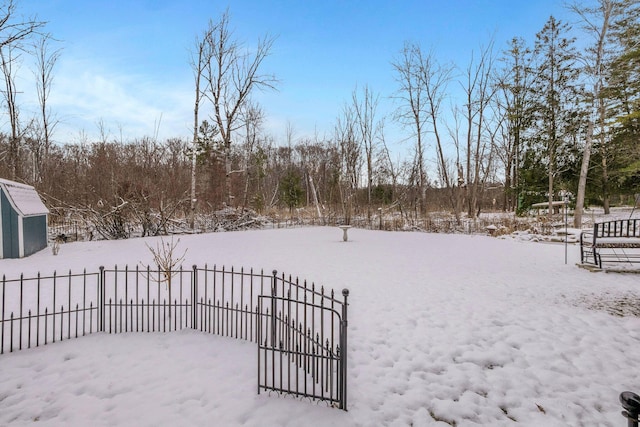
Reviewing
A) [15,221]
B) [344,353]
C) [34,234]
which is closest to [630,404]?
[344,353]

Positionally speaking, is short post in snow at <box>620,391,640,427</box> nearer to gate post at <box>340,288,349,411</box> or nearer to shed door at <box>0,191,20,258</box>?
gate post at <box>340,288,349,411</box>

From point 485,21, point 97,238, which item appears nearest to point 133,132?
point 97,238

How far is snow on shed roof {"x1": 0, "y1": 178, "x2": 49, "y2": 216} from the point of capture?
9.58 m

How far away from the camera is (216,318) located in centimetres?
543

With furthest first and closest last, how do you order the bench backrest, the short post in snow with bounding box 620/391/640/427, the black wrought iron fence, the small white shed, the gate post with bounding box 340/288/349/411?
the small white shed
the bench backrest
the black wrought iron fence
the gate post with bounding box 340/288/349/411
the short post in snow with bounding box 620/391/640/427

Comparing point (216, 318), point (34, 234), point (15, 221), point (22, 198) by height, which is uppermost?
point (22, 198)

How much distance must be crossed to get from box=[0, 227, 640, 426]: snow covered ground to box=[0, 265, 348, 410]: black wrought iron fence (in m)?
0.25

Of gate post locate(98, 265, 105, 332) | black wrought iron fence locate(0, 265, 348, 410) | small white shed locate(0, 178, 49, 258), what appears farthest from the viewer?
small white shed locate(0, 178, 49, 258)

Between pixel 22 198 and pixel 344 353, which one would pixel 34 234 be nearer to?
pixel 22 198

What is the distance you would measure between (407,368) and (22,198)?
501 inches

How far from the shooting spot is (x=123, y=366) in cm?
376

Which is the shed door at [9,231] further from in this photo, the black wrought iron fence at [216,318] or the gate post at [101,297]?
the gate post at [101,297]

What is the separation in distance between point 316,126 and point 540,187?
16.0m

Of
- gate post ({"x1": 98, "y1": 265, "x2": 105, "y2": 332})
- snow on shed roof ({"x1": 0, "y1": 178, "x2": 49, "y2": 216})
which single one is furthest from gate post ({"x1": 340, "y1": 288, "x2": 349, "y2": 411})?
snow on shed roof ({"x1": 0, "y1": 178, "x2": 49, "y2": 216})
